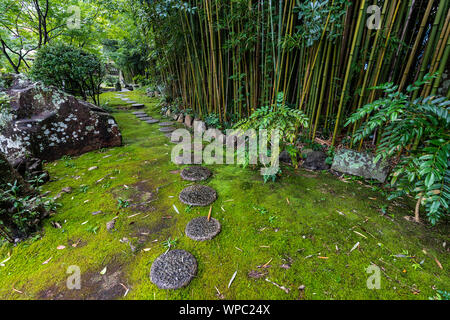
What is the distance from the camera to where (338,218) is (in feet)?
5.31

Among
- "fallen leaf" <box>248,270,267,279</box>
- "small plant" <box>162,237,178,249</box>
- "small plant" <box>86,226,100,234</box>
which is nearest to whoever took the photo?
"fallen leaf" <box>248,270,267,279</box>

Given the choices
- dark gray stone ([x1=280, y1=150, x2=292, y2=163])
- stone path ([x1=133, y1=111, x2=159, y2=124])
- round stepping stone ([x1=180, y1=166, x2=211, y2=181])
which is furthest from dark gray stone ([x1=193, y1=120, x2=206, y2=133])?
dark gray stone ([x1=280, y1=150, x2=292, y2=163])

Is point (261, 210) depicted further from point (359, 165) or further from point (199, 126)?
point (199, 126)

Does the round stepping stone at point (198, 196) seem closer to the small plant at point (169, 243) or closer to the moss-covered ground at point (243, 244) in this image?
the moss-covered ground at point (243, 244)

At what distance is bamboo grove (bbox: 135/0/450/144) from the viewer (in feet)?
→ 6.15

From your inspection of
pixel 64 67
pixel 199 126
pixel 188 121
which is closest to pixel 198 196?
pixel 199 126

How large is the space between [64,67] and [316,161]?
5.21 meters

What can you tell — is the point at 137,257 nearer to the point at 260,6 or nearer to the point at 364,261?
the point at 364,261

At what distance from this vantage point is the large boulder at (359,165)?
210cm

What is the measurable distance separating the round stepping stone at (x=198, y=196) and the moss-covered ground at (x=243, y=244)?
0.07 meters

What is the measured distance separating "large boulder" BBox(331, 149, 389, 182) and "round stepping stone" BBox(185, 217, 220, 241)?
5.81ft

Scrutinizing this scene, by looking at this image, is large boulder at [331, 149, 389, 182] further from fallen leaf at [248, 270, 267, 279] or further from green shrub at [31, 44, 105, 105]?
green shrub at [31, 44, 105, 105]
